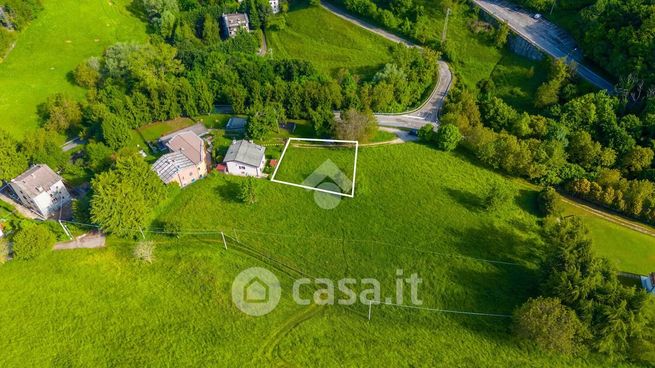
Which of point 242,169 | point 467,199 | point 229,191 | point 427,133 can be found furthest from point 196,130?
point 467,199

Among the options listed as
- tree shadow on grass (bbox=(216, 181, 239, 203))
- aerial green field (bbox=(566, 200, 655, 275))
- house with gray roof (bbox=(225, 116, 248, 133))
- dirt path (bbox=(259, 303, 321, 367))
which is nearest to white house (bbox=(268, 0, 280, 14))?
house with gray roof (bbox=(225, 116, 248, 133))

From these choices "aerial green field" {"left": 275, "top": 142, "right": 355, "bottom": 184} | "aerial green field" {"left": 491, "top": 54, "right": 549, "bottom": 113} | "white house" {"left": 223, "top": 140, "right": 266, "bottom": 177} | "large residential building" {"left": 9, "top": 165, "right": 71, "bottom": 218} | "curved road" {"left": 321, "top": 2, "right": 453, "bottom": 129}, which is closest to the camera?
"large residential building" {"left": 9, "top": 165, "right": 71, "bottom": 218}

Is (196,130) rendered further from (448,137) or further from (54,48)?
(54,48)

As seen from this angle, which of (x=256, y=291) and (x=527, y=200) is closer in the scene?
(x=256, y=291)

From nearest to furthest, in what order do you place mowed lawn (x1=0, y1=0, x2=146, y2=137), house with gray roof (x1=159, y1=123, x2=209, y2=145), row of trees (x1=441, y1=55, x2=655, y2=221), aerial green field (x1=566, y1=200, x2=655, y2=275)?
1. aerial green field (x1=566, y1=200, x2=655, y2=275)
2. row of trees (x1=441, y1=55, x2=655, y2=221)
3. house with gray roof (x1=159, y1=123, x2=209, y2=145)
4. mowed lawn (x1=0, y1=0, x2=146, y2=137)

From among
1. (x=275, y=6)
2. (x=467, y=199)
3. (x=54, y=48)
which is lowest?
(x=467, y=199)

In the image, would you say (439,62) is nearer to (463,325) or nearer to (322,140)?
(322,140)

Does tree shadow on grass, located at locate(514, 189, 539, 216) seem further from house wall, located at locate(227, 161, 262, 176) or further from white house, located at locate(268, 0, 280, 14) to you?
white house, located at locate(268, 0, 280, 14)
